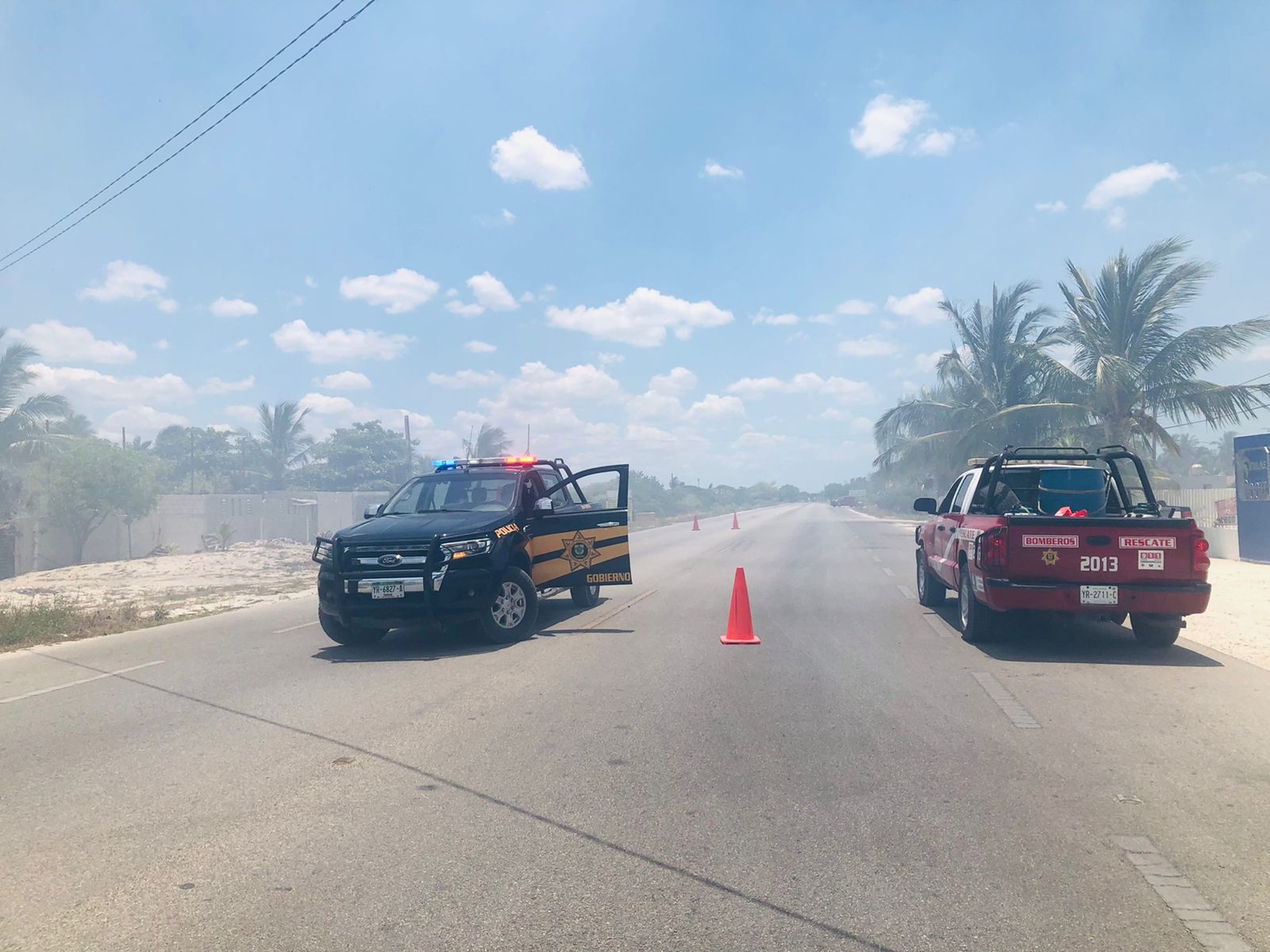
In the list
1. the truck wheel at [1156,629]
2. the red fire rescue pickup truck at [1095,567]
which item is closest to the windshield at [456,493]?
the red fire rescue pickup truck at [1095,567]

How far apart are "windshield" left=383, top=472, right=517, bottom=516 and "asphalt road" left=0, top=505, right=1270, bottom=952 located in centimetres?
238

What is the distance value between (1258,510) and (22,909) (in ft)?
80.7

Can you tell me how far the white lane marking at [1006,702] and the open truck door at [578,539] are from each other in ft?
17.3

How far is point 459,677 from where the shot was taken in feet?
29.4

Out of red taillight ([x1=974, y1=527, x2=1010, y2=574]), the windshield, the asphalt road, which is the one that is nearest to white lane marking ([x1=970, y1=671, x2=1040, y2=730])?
the asphalt road

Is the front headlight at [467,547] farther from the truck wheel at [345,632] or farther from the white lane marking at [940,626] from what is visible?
the white lane marking at [940,626]

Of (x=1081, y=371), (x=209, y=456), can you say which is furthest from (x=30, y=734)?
(x=209, y=456)

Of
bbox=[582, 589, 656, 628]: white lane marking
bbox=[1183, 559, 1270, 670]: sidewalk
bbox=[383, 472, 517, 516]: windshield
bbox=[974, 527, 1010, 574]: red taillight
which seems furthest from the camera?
bbox=[582, 589, 656, 628]: white lane marking

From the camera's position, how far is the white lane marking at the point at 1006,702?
7.09m

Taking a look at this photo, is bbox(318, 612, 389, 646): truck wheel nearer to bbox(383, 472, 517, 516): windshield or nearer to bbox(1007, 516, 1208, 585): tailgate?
bbox(383, 472, 517, 516): windshield

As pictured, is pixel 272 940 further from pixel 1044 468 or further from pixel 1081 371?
pixel 1081 371

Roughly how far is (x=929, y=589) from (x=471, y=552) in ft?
23.4

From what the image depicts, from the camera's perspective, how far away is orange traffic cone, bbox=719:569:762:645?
1076 cm

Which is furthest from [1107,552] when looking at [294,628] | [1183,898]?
[294,628]
